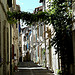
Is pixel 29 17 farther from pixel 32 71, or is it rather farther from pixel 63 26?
pixel 32 71

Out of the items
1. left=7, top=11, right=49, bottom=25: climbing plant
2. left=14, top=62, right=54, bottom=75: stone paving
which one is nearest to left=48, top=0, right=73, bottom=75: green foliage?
left=7, top=11, right=49, bottom=25: climbing plant

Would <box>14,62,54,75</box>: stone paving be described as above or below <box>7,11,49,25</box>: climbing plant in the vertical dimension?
Result: below

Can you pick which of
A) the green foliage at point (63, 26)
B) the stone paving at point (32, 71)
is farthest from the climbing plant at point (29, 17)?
the stone paving at point (32, 71)

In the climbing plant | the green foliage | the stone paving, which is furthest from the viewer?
the stone paving

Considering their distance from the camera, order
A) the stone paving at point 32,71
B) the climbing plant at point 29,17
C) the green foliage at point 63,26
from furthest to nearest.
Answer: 1. the stone paving at point 32,71
2. the climbing plant at point 29,17
3. the green foliage at point 63,26

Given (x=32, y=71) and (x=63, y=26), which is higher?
(x=63, y=26)

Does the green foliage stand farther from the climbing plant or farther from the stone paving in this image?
the stone paving

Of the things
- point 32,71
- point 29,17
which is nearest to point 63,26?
point 29,17

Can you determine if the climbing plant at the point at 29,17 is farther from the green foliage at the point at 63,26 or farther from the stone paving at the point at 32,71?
the stone paving at the point at 32,71

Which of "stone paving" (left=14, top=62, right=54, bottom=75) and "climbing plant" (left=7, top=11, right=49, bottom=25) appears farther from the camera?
"stone paving" (left=14, top=62, right=54, bottom=75)

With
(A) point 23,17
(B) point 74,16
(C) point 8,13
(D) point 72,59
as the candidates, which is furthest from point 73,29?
(C) point 8,13

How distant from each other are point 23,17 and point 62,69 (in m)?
3.95

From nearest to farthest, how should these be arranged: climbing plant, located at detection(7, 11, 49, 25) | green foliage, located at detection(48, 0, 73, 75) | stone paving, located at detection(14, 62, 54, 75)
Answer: green foliage, located at detection(48, 0, 73, 75)
climbing plant, located at detection(7, 11, 49, 25)
stone paving, located at detection(14, 62, 54, 75)

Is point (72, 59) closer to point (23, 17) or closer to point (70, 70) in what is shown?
point (70, 70)
